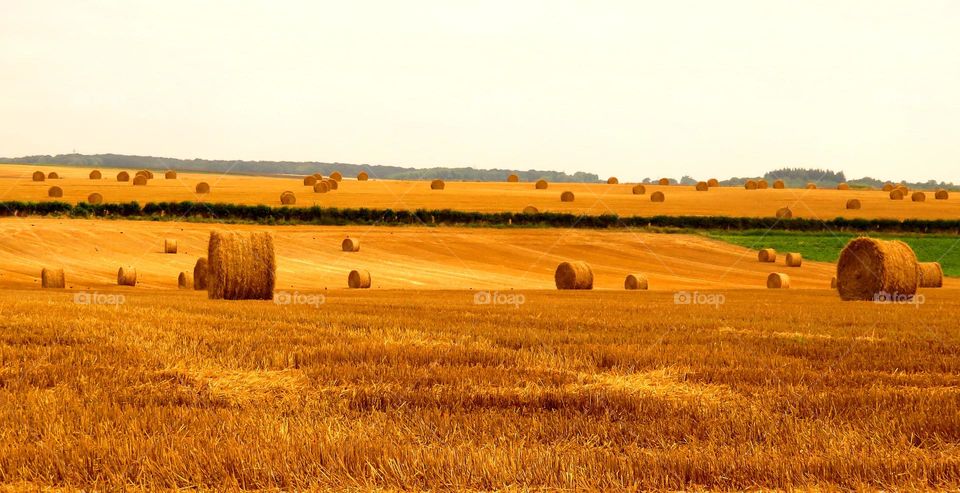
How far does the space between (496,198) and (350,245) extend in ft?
98.6

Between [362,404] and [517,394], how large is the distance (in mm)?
1426

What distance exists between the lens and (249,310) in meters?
19.5

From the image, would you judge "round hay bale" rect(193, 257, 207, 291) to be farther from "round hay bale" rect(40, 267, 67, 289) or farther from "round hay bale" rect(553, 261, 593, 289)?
"round hay bale" rect(553, 261, 593, 289)

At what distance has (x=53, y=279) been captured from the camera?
1540 inches

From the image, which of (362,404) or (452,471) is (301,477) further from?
(362,404)

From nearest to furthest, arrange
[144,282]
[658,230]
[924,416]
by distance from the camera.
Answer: [924,416], [144,282], [658,230]

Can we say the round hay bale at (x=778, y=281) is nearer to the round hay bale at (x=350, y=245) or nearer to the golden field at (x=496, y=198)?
the round hay bale at (x=350, y=245)

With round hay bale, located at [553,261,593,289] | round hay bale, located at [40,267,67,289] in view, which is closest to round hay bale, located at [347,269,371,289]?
round hay bale, located at [553,261,593,289]

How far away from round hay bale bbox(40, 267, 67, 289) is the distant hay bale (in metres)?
13.7

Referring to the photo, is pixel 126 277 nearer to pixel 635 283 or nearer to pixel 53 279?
pixel 53 279

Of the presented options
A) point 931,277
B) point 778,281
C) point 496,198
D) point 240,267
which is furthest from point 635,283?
point 496,198

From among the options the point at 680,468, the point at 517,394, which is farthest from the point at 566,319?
the point at 680,468

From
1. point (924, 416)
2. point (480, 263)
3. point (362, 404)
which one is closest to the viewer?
point (924, 416)

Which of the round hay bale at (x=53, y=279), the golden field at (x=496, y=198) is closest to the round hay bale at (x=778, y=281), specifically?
the golden field at (x=496, y=198)
